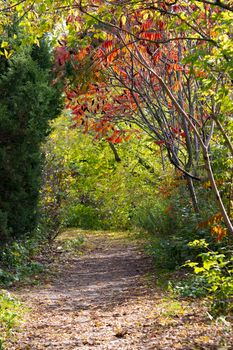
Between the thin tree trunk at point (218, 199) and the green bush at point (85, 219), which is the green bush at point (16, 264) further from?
the green bush at point (85, 219)

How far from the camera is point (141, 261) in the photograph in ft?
35.6

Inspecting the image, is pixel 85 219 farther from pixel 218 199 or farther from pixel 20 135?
pixel 218 199

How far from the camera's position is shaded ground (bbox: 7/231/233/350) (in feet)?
16.1

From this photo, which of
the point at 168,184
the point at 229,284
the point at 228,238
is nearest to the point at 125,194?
the point at 168,184

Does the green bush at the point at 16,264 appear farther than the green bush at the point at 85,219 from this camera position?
No

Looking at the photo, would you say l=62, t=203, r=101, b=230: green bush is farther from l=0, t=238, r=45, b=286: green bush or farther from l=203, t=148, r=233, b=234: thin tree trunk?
l=203, t=148, r=233, b=234: thin tree trunk

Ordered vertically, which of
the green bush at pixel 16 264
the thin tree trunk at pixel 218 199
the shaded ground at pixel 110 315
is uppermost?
the thin tree trunk at pixel 218 199

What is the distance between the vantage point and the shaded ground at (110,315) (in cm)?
491

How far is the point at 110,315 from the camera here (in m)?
6.27

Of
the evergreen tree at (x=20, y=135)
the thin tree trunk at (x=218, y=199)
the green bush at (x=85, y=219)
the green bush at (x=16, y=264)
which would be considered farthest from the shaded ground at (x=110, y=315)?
the green bush at (x=85, y=219)

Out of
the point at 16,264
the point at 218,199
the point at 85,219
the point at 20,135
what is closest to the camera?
the point at 218,199

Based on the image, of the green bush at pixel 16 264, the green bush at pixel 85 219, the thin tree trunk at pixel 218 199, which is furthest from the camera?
the green bush at pixel 85 219

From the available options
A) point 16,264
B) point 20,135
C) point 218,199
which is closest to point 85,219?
point 16,264

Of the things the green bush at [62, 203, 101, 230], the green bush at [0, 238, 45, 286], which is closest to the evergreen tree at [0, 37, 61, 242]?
the green bush at [0, 238, 45, 286]
